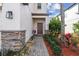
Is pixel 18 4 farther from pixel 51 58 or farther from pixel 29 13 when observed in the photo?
pixel 51 58

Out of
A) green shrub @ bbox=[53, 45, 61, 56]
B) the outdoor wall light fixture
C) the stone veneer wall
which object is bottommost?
green shrub @ bbox=[53, 45, 61, 56]

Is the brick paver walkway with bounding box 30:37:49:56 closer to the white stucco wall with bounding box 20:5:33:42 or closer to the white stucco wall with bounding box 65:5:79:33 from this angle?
the white stucco wall with bounding box 20:5:33:42

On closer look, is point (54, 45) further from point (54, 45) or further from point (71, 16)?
point (71, 16)

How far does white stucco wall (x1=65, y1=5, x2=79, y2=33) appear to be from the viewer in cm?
592

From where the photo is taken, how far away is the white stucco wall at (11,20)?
5.91 metres

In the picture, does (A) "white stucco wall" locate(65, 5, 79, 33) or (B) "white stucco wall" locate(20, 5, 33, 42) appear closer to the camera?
(A) "white stucco wall" locate(65, 5, 79, 33)

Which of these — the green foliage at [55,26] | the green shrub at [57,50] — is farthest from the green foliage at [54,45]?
the green foliage at [55,26]

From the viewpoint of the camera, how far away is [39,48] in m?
5.98

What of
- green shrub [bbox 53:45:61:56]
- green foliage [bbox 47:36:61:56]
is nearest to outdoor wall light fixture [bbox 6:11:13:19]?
green foliage [bbox 47:36:61:56]

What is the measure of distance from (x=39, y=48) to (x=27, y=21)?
467 millimetres

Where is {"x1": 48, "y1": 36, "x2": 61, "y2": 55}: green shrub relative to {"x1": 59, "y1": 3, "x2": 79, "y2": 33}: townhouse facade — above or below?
below

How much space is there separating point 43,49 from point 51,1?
0.69m

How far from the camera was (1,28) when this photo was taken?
→ 5.91 m

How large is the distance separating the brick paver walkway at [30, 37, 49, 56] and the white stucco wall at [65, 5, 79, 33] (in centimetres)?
40
